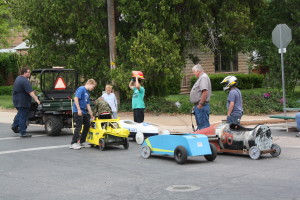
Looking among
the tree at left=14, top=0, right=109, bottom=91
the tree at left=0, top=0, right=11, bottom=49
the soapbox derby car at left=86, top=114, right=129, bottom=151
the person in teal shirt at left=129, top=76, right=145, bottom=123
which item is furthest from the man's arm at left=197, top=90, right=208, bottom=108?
the tree at left=0, top=0, right=11, bottom=49

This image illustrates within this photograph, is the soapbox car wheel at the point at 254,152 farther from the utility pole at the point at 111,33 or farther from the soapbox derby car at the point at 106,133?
the utility pole at the point at 111,33

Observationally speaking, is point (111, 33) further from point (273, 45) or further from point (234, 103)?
point (234, 103)

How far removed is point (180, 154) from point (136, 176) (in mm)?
1419

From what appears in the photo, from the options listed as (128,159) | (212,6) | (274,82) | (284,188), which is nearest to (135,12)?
(212,6)

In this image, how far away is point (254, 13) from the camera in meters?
24.8

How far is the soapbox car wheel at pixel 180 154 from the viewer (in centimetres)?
1055

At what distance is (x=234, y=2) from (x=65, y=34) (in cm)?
766

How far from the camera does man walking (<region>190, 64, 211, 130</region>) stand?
40.8 ft

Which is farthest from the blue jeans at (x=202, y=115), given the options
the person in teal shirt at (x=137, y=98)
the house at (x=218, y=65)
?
the house at (x=218, y=65)

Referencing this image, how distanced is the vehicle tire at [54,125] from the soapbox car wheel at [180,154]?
644 centimetres

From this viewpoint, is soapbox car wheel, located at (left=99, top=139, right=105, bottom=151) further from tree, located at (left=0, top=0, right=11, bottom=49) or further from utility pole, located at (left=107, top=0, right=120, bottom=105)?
tree, located at (left=0, top=0, right=11, bottom=49)

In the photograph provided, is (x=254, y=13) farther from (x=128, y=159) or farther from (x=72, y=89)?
(x=128, y=159)

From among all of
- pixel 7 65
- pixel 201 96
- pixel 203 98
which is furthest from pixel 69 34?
pixel 7 65

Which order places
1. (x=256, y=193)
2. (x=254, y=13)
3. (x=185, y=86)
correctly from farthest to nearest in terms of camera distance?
(x=185, y=86)
(x=254, y=13)
(x=256, y=193)
